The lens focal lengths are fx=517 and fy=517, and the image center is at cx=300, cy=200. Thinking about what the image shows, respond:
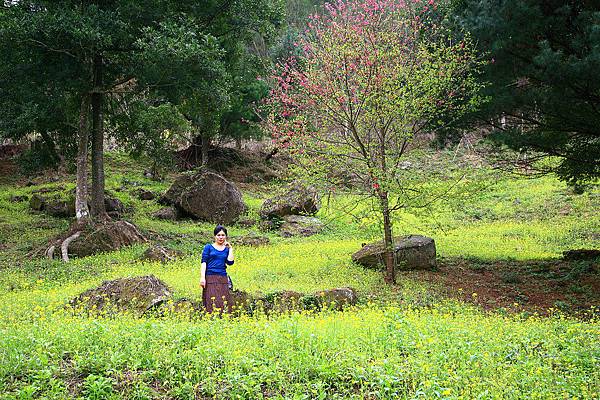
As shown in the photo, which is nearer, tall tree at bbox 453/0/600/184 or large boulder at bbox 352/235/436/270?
tall tree at bbox 453/0/600/184

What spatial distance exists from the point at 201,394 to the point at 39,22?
1313 centimetres

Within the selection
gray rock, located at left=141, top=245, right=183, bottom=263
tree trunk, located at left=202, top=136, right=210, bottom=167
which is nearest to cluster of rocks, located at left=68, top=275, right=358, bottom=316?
gray rock, located at left=141, top=245, right=183, bottom=263

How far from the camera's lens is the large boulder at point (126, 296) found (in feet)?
28.8

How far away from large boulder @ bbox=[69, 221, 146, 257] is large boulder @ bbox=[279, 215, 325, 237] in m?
6.07

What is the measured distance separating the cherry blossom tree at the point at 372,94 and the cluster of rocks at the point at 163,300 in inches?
129

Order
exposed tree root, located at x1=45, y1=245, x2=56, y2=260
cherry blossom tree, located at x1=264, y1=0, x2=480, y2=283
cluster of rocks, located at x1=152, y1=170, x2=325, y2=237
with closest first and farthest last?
1. cherry blossom tree, located at x1=264, y1=0, x2=480, y2=283
2. exposed tree root, located at x1=45, y1=245, x2=56, y2=260
3. cluster of rocks, located at x1=152, y1=170, x2=325, y2=237

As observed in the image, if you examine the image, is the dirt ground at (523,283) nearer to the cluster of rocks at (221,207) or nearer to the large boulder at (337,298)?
the large boulder at (337,298)

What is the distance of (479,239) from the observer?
1922 centimetres

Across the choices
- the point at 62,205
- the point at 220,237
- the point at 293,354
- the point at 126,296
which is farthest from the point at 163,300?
the point at 62,205

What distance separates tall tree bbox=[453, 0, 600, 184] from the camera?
33.1 feet

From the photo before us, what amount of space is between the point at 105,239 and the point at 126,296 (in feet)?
24.5

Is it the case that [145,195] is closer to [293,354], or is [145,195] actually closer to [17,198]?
[17,198]

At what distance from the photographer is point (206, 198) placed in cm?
2164

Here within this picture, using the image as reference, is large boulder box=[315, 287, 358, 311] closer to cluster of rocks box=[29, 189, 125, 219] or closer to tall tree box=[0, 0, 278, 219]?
tall tree box=[0, 0, 278, 219]
